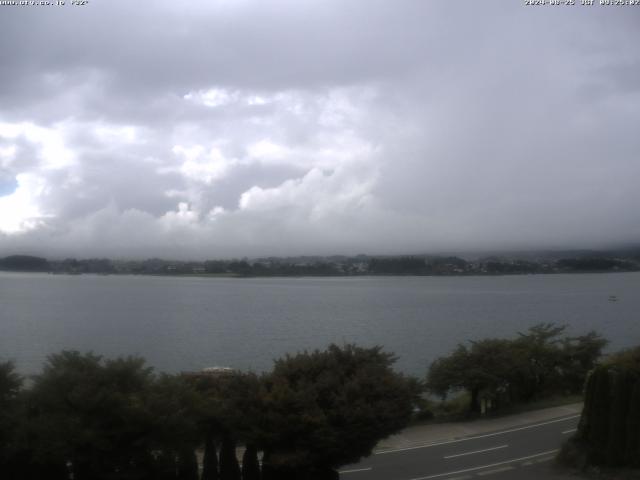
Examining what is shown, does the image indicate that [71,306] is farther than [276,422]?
Yes

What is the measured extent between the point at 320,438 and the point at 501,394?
1913cm

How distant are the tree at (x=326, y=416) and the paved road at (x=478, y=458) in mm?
3685

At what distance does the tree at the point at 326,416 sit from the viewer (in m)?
15.2

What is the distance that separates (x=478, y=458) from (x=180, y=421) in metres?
10.3

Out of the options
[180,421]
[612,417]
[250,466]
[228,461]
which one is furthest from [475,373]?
[180,421]

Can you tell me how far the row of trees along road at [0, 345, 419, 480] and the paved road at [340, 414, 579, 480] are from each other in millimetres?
3723

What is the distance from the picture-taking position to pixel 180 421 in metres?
14.7

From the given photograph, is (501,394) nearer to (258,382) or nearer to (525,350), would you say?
(525,350)

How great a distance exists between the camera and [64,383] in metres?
15.1

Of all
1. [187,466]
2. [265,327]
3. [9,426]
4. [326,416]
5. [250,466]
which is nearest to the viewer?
[9,426]

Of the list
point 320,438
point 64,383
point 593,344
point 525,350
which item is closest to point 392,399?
point 320,438

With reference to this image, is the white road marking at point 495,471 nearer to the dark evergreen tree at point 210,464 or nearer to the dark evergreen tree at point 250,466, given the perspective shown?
the dark evergreen tree at point 250,466

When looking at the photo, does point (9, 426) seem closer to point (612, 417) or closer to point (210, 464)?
point (210, 464)

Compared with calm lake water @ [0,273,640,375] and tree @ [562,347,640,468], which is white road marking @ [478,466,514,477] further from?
calm lake water @ [0,273,640,375]
